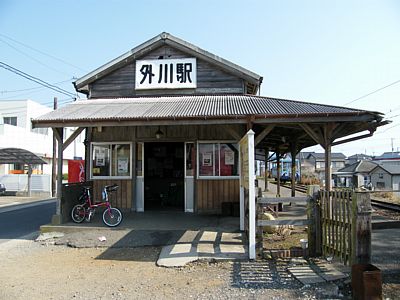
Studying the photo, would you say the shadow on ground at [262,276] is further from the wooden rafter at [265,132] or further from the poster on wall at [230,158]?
the poster on wall at [230,158]

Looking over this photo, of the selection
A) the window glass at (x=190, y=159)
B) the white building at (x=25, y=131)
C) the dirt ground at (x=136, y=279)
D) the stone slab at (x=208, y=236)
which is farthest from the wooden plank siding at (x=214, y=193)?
the white building at (x=25, y=131)

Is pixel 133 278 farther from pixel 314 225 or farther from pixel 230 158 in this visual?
pixel 230 158

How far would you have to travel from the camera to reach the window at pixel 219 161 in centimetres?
1112

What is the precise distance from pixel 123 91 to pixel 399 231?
9356 mm

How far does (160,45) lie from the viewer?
479 inches

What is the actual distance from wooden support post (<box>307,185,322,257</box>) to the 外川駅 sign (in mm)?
6498

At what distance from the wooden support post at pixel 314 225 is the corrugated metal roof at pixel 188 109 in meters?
2.15

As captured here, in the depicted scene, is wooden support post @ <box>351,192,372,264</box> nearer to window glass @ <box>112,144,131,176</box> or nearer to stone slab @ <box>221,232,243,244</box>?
stone slab @ <box>221,232,243,244</box>

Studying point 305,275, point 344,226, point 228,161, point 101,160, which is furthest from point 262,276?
point 101,160

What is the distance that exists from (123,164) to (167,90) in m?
2.93

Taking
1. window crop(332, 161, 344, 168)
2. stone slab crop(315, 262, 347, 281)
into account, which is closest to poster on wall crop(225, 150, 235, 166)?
stone slab crop(315, 262, 347, 281)

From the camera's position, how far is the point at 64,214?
31.2 ft

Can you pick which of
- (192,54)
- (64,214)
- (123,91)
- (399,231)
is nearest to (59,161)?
(64,214)

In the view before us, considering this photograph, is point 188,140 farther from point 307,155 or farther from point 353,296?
point 307,155
